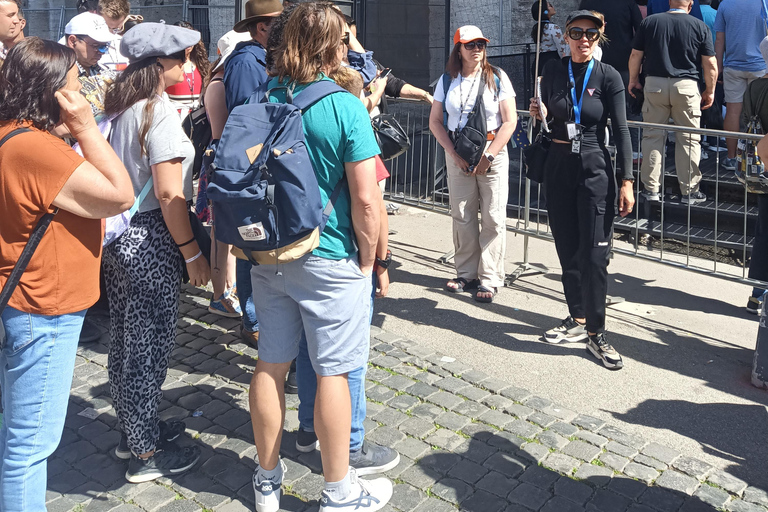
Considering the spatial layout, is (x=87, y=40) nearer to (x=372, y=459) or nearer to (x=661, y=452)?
(x=372, y=459)

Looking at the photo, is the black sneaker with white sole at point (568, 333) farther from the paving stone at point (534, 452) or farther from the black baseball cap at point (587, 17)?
the black baseball cap at point (587, 17)

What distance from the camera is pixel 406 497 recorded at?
350 centimetres

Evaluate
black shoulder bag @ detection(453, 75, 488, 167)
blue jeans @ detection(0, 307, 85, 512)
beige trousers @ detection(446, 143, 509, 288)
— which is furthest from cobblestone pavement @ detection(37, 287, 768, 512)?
black shoulder bag @ detection(453, 75, 488, 167)

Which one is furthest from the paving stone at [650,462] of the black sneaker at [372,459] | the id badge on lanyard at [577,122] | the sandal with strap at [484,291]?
the sandal with strap at [484,291]

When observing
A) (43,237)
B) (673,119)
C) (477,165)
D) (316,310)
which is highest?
(673,119)

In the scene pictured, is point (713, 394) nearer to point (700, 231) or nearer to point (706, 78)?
point (700, 231)

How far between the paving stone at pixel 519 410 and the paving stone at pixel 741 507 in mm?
1077

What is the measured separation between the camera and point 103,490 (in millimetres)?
3586

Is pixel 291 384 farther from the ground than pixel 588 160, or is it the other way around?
pixel 588 160

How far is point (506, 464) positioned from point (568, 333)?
70.1 inches

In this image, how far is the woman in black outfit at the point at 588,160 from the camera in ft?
16.2

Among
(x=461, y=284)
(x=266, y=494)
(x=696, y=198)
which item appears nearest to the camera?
(x=266, y=494)

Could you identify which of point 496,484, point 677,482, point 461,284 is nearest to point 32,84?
point 496,484

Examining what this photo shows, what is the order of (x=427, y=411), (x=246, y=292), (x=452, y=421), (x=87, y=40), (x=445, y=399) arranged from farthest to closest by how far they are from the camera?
(x=87, y=40) → (x=246, y=292) → (x=445, y=399) → (x=427, y=411) → (x=452, y=421)
